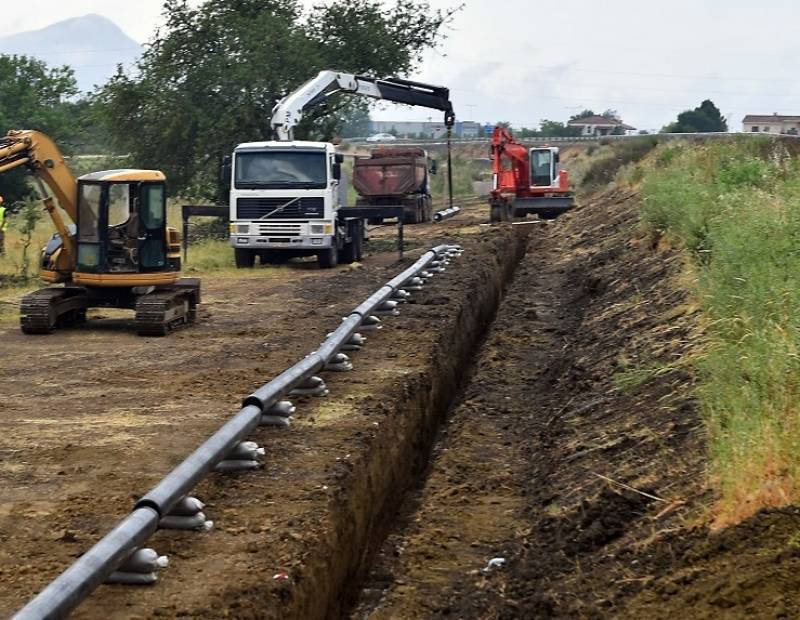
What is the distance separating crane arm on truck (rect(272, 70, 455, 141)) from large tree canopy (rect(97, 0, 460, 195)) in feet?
12.7

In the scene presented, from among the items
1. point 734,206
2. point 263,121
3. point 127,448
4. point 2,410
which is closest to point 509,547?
point 127,448

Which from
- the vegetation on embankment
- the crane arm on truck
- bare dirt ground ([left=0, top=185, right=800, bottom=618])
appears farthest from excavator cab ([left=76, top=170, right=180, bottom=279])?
the crane arm on truck

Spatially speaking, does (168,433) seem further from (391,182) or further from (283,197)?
(391,182)

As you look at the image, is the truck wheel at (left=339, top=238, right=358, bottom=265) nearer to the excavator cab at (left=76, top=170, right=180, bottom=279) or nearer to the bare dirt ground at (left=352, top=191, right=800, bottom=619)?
the excavator cab at (left=76, top=170, right=180, bottom=279)

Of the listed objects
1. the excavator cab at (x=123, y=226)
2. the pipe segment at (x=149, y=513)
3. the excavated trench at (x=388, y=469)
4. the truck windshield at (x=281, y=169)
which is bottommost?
the excavated trench at (x=388, y=469)

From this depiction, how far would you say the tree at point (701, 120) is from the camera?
10275 cm

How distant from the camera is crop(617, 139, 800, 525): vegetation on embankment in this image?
21.6 ft

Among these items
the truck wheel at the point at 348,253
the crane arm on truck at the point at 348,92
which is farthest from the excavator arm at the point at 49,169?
the crane arm on truck at the point at 348,92

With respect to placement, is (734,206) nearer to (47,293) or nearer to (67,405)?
(67,405)

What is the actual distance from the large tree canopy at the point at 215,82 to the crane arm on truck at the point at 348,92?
3859 mm

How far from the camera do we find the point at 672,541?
22.4ft

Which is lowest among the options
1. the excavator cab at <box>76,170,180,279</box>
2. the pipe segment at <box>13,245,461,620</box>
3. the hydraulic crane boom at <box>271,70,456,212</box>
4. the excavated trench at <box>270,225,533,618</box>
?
the excavated trench at <box>270,225,533,618</box>

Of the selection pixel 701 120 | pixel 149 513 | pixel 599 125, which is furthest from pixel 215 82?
pixel 599 125

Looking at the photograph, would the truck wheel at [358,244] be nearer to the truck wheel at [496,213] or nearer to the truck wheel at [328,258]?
the truck wheel at [328,258]
